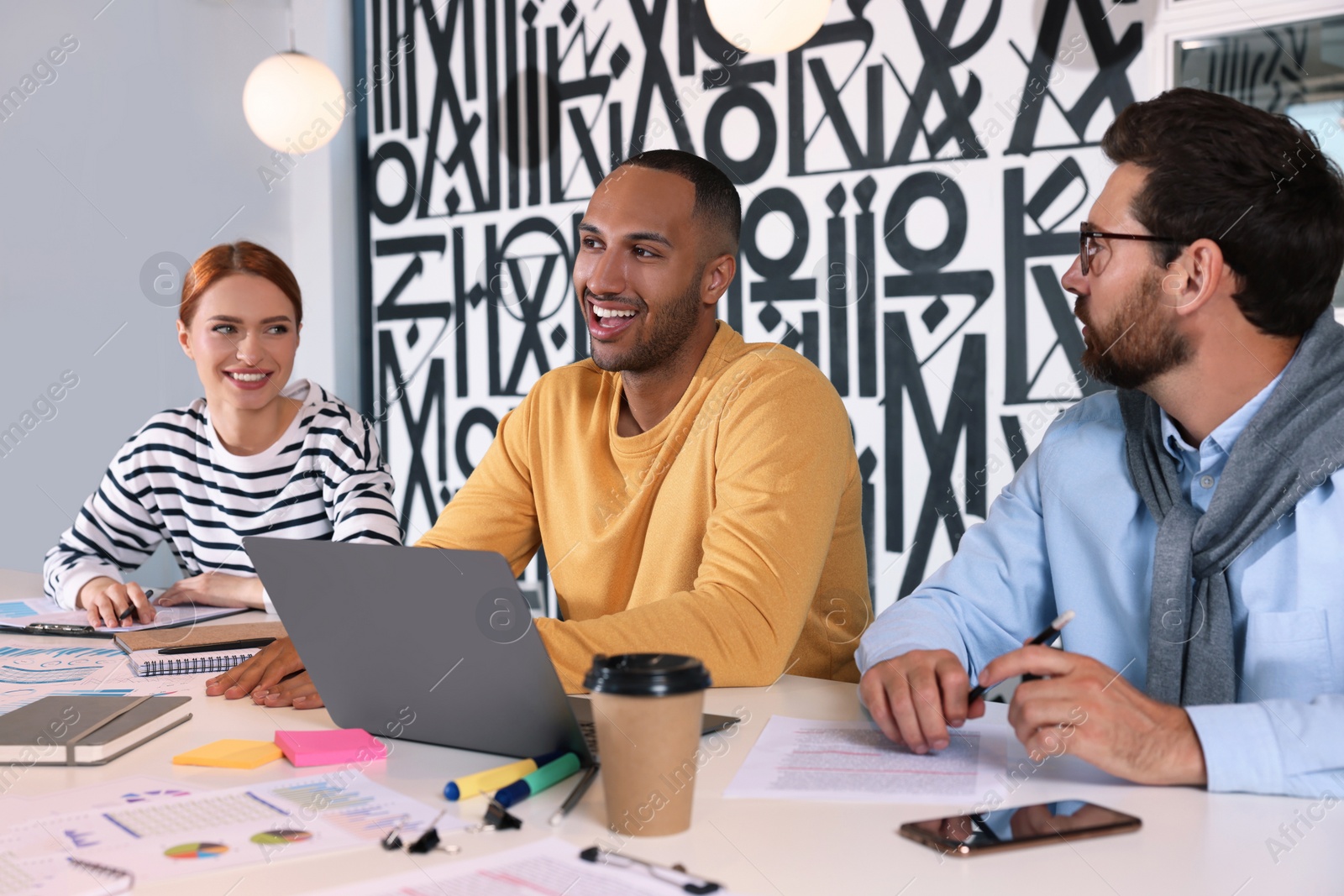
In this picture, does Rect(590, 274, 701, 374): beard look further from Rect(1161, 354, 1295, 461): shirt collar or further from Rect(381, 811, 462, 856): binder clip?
Rect(381, 811, 462, 856): binder clip

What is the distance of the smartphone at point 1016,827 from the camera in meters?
0.85

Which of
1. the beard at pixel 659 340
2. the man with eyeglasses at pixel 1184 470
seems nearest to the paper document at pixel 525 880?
the man with eyeglasses at pixel 1184 470

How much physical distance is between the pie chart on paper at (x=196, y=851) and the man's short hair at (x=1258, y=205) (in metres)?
1.25

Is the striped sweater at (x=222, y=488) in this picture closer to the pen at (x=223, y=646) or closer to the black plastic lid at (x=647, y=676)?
the pen at (x=223, y=646)

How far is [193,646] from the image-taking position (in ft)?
5.26

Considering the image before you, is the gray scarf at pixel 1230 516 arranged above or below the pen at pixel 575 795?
above

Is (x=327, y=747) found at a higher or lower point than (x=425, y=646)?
lower

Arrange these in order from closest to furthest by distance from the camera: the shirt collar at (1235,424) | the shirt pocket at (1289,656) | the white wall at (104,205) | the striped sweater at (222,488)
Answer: the shirt pocket at (1289,656) < the shirt collar at (1235,424) < the striped sweater at (222,488) < the white wall at (104,205)

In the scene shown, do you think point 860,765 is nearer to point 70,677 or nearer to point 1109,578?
point 1109,578

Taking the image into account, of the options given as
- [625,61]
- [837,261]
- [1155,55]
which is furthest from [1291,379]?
[625,61]

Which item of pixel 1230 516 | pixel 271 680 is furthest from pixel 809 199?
pixel 271 680

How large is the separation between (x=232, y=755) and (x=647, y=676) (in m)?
0.52

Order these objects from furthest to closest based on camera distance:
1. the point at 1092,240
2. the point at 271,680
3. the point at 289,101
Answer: the point at 289,101
the point at 1092,240
the point at 271,680

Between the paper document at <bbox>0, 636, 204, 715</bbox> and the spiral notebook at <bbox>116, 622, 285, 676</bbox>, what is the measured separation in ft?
0.04
